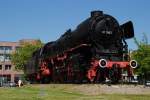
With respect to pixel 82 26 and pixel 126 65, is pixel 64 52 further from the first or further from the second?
pixel 126 65

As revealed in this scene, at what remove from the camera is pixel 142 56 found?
2810 inches

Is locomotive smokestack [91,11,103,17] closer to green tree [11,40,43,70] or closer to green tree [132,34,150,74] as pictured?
green tree [132,34,150,74]

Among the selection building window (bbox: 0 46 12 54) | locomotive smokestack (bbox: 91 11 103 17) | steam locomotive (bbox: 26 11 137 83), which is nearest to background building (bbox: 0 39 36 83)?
building window (bbox: 0 46 12 54)

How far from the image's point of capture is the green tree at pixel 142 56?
68812 millimetres

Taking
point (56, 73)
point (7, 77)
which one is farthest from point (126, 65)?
point (7, 77)

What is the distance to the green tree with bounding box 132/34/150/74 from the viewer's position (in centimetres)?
6881

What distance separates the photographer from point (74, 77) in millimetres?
37844

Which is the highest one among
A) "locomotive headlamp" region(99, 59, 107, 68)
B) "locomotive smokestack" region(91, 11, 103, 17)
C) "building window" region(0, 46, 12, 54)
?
"building window" region(0, 46, 12, 54)

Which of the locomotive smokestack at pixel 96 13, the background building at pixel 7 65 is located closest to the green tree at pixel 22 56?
the background building at pixel 7 65

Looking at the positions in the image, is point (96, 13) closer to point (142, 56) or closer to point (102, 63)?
point (102, 63)

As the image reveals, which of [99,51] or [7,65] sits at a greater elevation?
[7,65]

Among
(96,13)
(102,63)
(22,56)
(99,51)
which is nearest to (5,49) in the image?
(22,56)

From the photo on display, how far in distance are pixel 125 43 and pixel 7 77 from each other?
10807 cm

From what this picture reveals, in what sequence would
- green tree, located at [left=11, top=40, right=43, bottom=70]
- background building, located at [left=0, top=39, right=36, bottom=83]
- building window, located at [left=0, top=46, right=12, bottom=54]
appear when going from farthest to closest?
1. building window, located at [left=0, top=46, right=12, bottom=54]
2. background building, located at [left=0, top=39, right=36, bottom=83]
3. green tree, located at [left=11, top=40, right=43, bottom=70]
